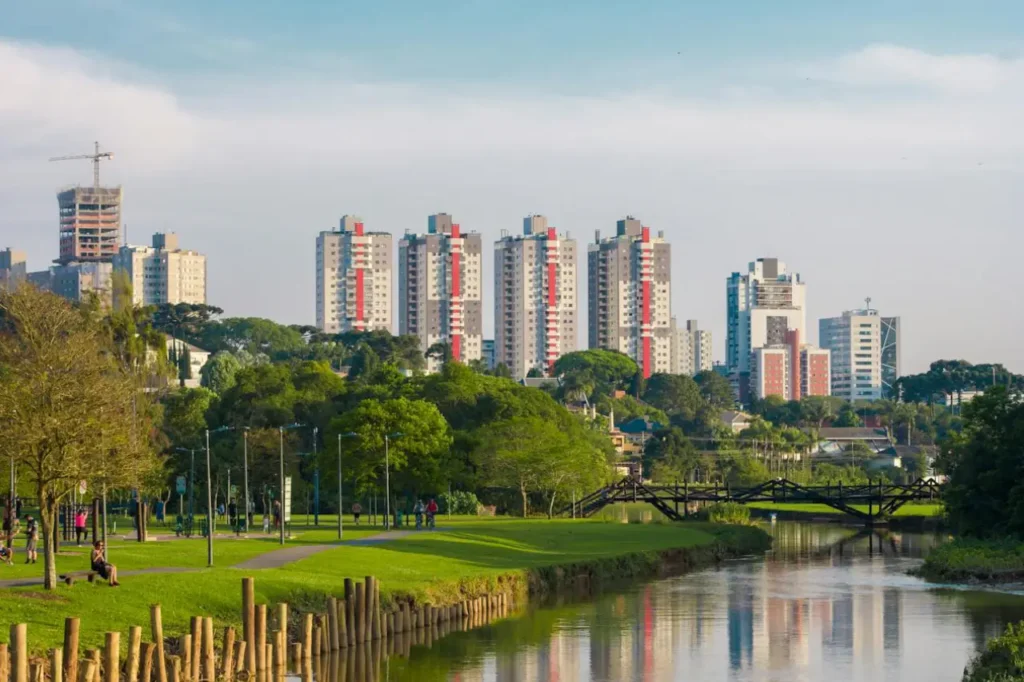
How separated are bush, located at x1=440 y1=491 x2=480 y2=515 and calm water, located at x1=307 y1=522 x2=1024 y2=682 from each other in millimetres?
39779

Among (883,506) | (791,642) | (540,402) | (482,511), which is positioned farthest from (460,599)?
(883,506)

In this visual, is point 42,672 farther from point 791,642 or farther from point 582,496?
point 582,496

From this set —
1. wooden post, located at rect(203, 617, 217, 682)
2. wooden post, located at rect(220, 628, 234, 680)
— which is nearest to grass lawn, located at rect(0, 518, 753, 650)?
wooden post, located at rect(220, 628, 234, 680)

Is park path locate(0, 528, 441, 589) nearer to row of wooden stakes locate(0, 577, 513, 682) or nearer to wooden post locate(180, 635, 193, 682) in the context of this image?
row of wooden stakes locate(0, 577, 513, 682)

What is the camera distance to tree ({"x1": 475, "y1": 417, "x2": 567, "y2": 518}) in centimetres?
12812

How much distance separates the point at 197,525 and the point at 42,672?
225 feet

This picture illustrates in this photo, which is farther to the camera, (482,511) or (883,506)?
(883,506)

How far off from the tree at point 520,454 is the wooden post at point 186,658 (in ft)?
271

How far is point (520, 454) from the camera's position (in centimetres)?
12781

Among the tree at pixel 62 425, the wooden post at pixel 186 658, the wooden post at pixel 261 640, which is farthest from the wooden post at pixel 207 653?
the tree at pixel 62 425

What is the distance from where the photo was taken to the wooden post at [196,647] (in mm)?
45156

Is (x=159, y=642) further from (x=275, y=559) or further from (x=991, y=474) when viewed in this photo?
(x=991, y=474)

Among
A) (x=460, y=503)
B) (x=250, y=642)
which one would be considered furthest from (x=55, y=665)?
(x=460, y=503)

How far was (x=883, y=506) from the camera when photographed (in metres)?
154
